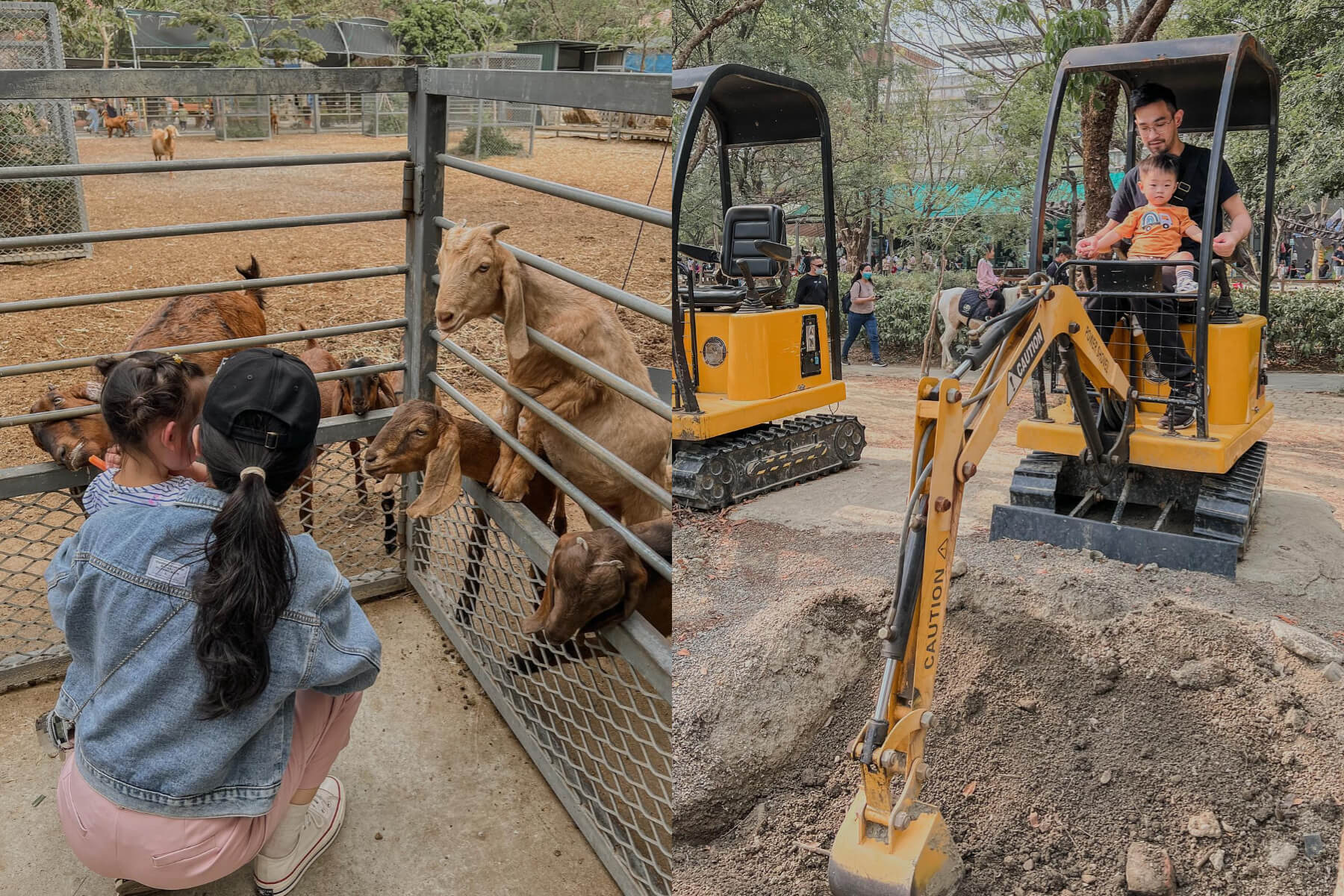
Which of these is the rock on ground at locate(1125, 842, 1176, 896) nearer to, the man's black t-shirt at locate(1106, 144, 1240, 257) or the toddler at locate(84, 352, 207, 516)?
the toddler at locate(84, 352, 207, 516)

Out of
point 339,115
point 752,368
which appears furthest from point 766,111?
point 339,115

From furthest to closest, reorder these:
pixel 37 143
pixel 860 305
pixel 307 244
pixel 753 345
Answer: pixel 860 305 → pixel 307 244 → pixel 37 143 → pixel 753 345

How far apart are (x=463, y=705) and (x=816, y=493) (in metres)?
4.04

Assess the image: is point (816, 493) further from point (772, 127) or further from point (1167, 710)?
point (1167, 710)

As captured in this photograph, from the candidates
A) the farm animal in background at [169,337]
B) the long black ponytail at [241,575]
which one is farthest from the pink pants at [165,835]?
the farm animal in background at [169,337]

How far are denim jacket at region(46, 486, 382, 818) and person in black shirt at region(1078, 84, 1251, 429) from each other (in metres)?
4.18

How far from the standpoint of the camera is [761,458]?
7008 mm

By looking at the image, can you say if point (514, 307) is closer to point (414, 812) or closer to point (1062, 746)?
point (414, 812)

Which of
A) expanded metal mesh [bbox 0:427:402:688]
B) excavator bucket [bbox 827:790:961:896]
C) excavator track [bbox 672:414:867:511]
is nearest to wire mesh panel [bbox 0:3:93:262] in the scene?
expanded metal mesh [bbox 0:427:402:688]

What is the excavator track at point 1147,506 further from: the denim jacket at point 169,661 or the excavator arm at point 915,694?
the denim jacket at point 169,661

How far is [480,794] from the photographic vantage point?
3.11 meters

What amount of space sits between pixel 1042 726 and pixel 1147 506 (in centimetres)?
270

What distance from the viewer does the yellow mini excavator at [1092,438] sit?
9.26 ft

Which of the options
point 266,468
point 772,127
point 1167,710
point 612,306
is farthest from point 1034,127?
point 266,468
